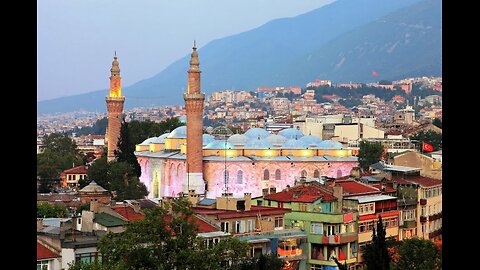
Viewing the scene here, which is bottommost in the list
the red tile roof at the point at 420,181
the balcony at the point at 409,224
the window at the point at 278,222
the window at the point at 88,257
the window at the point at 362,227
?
the balcony at the point at 409,224

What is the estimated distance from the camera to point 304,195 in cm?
1783

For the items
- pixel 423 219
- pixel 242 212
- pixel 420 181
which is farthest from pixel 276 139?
pixel 242 212

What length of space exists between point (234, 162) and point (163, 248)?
18.6 m

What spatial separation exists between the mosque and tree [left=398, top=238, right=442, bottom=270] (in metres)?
13.7

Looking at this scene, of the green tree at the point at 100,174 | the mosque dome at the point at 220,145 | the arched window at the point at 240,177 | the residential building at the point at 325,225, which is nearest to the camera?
the residential building at the point at 325,225

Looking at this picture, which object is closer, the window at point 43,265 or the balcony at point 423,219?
the window at point 43,265

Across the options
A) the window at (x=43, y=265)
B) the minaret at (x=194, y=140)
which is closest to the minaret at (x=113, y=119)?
the minaret at (x=194, y=140)

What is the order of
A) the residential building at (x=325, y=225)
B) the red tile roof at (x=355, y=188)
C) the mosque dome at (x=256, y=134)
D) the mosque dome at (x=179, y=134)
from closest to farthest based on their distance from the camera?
the residential building at (x=325, y=225), the red tile roof at (x=355, y=188), the mosque dome at (x=179, y=134), the mosque dome at (x=256, y=134)

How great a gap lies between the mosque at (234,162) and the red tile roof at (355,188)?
841 cm

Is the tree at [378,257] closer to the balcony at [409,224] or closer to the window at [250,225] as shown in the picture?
the window at [250,225]

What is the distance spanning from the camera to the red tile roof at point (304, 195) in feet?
57.1

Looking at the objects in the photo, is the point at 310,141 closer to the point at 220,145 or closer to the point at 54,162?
the point at 220,145
